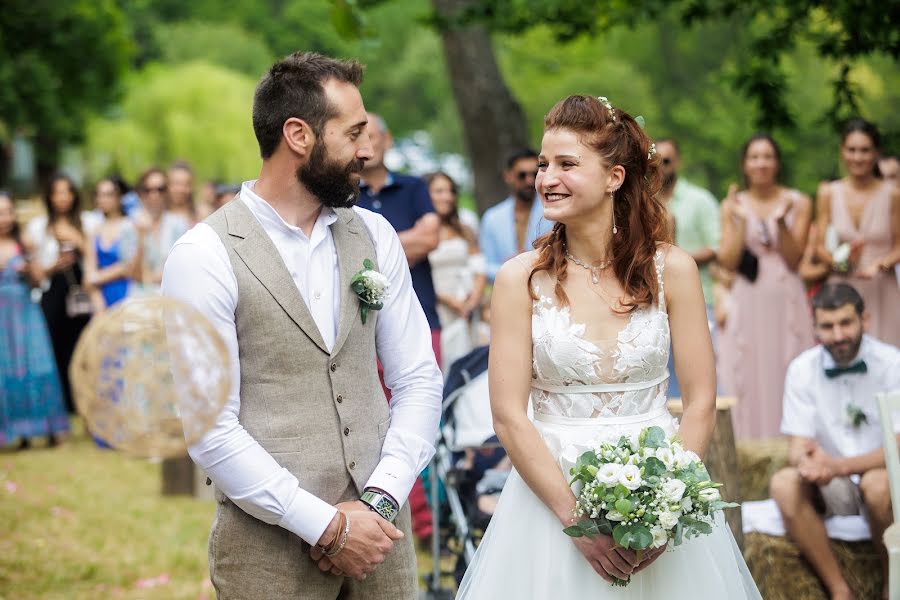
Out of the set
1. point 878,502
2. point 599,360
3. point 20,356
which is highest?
point 599,360

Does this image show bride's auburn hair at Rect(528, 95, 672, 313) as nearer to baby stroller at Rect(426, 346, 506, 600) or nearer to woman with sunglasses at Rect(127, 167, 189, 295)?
baby stroller at Rect(426, 346, 506, 600)

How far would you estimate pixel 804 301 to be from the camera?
8.27 meters

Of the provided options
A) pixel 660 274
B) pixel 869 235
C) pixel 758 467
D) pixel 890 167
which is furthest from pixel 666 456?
pixel 890 167

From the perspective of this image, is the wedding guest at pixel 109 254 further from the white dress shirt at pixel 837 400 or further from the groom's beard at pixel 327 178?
the groom's beard at pixel 327 178

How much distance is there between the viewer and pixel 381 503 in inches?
130

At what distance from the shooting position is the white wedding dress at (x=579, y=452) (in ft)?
11.5

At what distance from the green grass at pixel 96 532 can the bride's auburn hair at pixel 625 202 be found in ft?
11.2

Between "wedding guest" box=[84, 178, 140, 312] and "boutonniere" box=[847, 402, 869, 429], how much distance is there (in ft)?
23.4

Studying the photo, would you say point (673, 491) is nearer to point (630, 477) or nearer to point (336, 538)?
point (630, 477)

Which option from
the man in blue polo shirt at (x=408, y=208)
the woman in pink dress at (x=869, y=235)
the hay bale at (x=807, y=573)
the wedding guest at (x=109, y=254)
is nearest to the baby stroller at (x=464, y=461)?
the man in blue polo shirt at (x=408, y=208)

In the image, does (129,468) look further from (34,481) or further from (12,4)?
(12,4)

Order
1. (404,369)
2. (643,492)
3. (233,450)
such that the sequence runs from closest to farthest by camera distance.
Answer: (233,450) < (643,492) < (404,369)

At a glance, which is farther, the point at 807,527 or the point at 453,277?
the point at 453,277

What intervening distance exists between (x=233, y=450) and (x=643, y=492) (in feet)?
3.67
